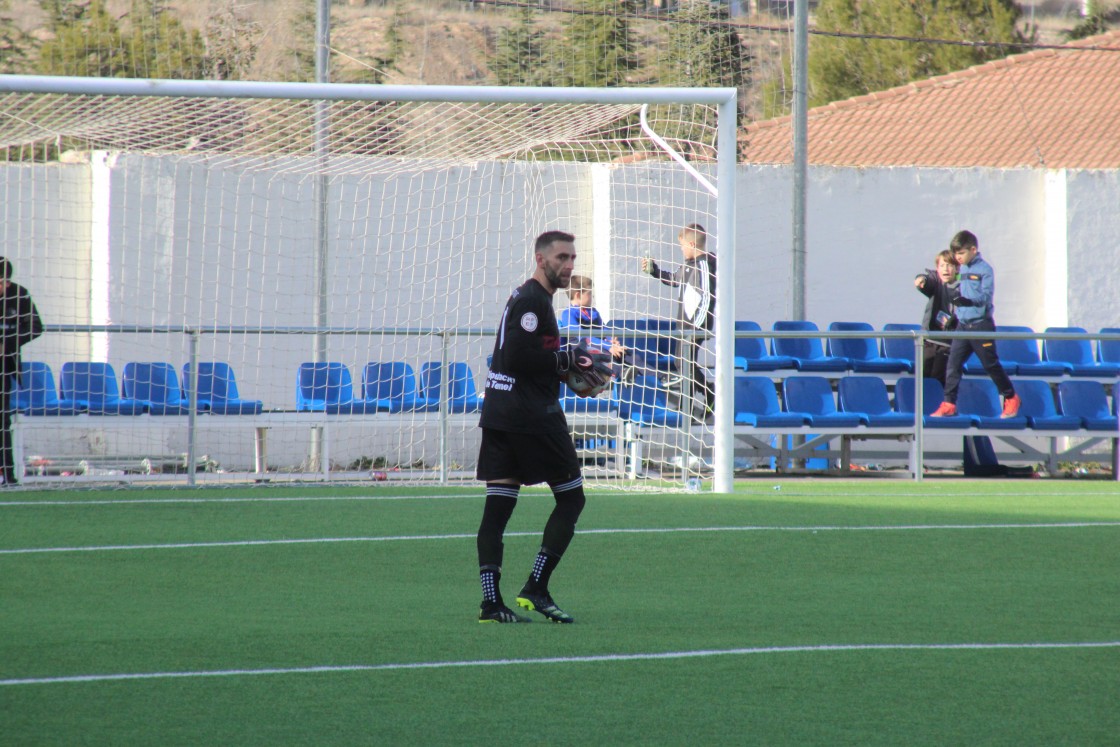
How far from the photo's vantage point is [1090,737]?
4.47 metres

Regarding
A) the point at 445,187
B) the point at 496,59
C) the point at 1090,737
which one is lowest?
the point at 1090,737

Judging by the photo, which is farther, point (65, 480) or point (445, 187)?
point (445, 187)

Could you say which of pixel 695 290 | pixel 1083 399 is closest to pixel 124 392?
pixel 695 290

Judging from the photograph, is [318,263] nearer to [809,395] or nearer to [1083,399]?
[809,395]

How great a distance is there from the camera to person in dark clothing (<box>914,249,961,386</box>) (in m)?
15.5

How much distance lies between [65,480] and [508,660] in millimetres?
8363

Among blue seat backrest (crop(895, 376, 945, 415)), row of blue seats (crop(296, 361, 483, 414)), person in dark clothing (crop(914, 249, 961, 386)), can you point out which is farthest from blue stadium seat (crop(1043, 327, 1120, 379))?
row of blue seats (crop(296, 361, 483, 414))

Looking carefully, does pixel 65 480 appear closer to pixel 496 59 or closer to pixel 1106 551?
pixel 1106 551

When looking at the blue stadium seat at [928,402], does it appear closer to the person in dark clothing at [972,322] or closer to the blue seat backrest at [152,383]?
the person in dark clothing at [972,322]

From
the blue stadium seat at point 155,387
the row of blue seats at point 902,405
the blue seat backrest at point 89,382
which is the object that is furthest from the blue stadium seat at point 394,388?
the row of blue seats at point 902,405

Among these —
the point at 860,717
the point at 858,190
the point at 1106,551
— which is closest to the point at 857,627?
the point at 860,717

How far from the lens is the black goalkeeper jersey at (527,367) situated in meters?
6.26

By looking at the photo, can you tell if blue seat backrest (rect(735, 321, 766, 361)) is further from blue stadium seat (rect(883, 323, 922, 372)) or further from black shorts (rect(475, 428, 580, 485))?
black shorts (rect(475, 428, 580, 485))

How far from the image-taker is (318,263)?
53.8 ft
